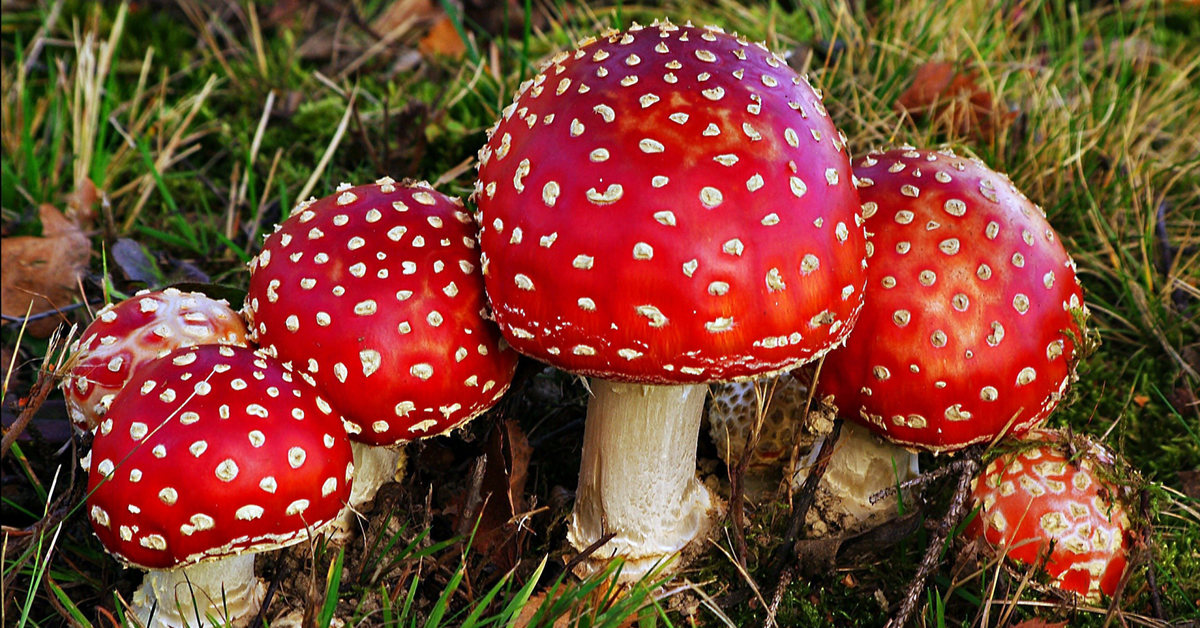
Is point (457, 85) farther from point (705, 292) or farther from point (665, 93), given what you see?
point (705, 292)

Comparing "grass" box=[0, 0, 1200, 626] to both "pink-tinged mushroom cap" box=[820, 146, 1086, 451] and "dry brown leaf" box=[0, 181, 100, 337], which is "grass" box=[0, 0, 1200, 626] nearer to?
"dry brown leaf" box=[0, 181, 100, 337]

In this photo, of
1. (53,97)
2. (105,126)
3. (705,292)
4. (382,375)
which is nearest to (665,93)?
(705,292)

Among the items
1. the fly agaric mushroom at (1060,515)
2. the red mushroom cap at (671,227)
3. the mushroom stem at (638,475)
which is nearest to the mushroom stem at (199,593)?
the mushroom stem at (638,475)

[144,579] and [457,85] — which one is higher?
[457,85]

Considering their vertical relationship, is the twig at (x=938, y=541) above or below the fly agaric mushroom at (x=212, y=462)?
below

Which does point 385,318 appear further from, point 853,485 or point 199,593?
point 853,485

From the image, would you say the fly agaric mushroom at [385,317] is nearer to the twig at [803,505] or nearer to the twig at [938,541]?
the twig at [803,505]

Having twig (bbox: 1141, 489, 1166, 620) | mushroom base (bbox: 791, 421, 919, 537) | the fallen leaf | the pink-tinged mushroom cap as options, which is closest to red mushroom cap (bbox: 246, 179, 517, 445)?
the pink-tinged mushroom cap
